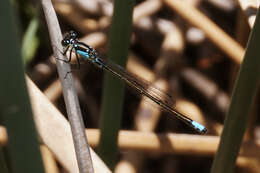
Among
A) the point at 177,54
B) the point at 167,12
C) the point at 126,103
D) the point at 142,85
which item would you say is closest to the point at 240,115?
the point at 142,85

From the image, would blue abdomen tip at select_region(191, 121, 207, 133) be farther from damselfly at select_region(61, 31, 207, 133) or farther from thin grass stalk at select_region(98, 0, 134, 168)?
thin grass stalk at select_region(98, 0, 134, 168)

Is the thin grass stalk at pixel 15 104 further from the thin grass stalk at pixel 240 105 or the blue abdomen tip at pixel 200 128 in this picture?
the blue abdomen tip at pixel 200 128

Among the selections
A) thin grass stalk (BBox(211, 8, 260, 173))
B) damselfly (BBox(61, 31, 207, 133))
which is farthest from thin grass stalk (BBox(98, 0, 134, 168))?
damselfly (BBox(61, 31, 207, 133))

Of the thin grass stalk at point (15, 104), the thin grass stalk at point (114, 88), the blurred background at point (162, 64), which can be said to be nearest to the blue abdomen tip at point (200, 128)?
the blurred background at point (162, 64)

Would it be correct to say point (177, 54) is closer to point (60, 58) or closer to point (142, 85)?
point (142, 85)

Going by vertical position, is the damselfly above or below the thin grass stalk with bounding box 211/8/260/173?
above

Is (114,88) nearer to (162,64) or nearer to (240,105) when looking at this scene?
(240,105)

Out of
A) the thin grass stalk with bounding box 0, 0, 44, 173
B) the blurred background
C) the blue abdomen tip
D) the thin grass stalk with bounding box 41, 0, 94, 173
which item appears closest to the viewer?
the thin grass stalk with bounding box 0, 0, 44, 173
